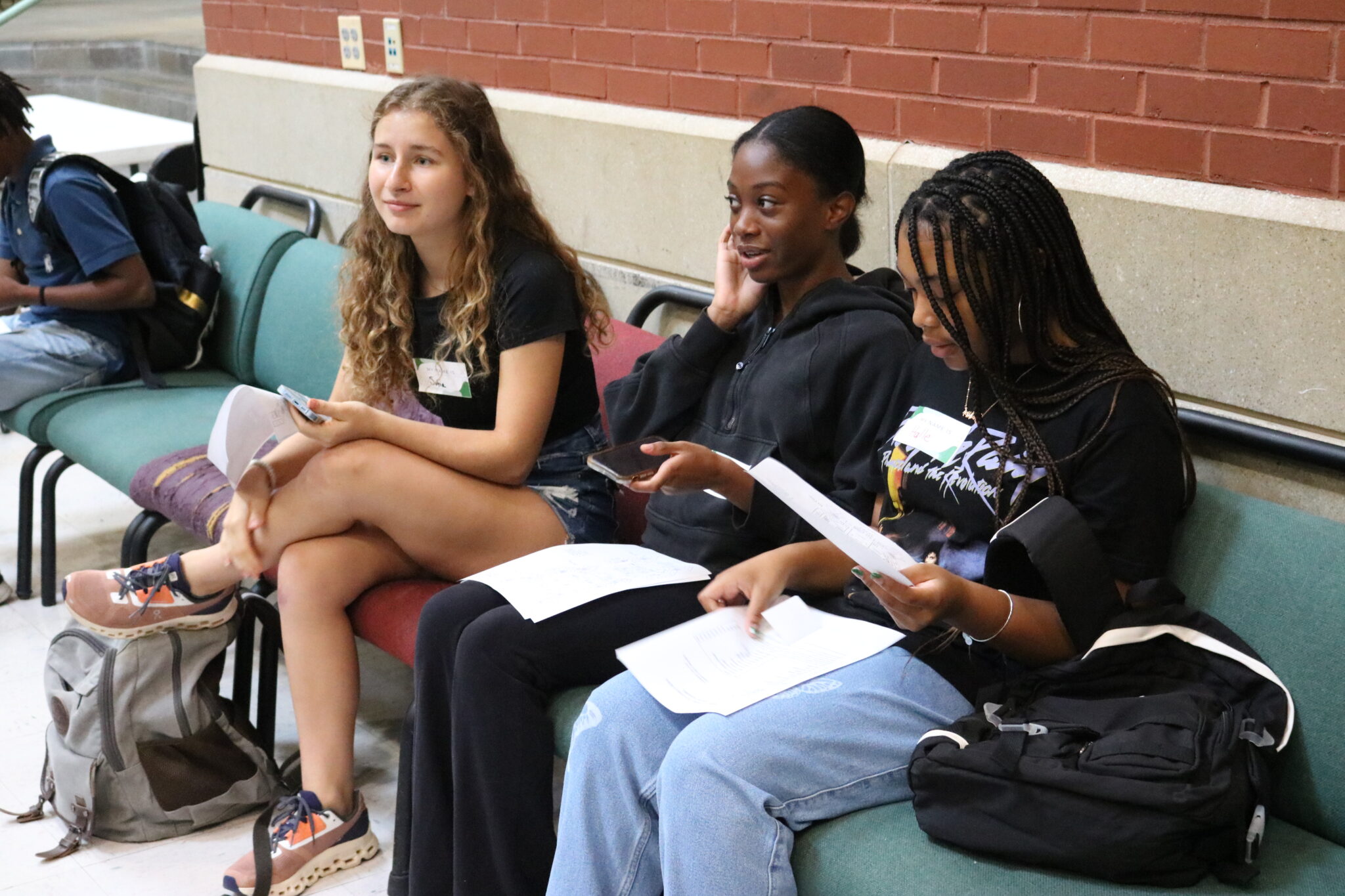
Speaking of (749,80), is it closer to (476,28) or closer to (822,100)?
(822,100)

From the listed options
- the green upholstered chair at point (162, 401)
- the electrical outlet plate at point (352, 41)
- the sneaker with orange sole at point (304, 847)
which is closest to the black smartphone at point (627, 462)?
the sneaker with orange sole at point (304, 847)

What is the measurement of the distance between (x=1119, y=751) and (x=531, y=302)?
4.30 ft

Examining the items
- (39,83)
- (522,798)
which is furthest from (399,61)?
(39,83)

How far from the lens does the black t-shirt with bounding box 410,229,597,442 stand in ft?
8.11

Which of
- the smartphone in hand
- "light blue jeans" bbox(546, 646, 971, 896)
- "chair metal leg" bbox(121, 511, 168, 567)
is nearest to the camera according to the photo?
"light blue jeans" bbox(546, 646, 971, 896)

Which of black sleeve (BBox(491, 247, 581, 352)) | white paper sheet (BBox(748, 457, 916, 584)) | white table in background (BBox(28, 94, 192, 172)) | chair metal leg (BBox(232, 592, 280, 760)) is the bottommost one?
chair metal leg (BBox(232, 592, 280, 760))

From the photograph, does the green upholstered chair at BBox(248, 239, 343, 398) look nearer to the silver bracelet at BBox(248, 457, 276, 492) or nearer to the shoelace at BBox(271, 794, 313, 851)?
the silver bracelet at BBox(248, 457, 276, 492)

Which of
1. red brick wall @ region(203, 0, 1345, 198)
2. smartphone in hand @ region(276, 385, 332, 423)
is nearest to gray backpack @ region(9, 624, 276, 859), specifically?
smartphone in hand @ region(276, 385, 332, 423)

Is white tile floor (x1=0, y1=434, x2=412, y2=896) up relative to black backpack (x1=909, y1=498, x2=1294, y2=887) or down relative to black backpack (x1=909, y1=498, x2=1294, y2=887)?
down

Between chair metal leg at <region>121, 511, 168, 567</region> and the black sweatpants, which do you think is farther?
chair metal leg at <region>121, 511, 168, 567</region>

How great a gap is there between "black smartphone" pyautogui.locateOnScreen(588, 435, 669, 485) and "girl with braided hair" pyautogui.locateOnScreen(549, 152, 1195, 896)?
0.24m

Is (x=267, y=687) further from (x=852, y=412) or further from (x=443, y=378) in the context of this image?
(x=852, y=412)

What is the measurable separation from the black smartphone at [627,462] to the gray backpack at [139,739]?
954 millimetres

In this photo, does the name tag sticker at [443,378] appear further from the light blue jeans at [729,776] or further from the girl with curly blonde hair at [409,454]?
the light blue jeans at [729,776]
